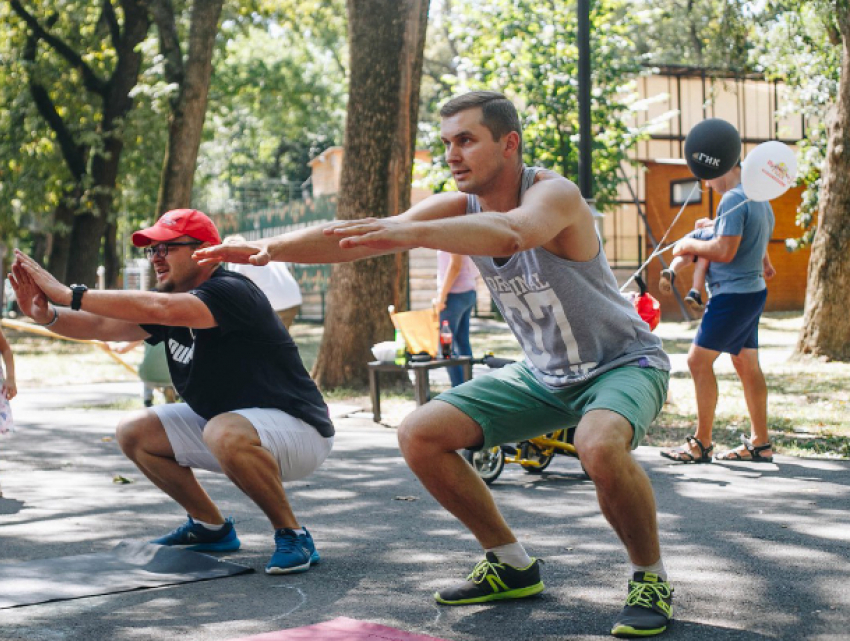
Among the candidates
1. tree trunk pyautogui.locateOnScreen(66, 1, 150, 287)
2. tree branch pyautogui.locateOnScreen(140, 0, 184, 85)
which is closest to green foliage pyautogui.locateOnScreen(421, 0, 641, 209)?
tree trunk pyautogui.locateOnScreen(66, 1, 150, 287)

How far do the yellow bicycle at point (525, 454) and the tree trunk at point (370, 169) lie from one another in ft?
16.5

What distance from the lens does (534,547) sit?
5562 mm

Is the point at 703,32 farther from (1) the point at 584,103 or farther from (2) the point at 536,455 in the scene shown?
(2) the point at 536,455

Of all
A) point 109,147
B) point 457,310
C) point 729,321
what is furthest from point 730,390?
point 109,147

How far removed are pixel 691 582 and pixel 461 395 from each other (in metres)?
1.22

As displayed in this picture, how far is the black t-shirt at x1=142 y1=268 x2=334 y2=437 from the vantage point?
204 inches

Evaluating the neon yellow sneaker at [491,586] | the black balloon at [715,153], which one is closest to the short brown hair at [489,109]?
the neon yellow sneaker at [491,586]

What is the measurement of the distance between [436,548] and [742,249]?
11.3ft

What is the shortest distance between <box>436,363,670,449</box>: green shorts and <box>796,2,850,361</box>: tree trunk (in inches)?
420

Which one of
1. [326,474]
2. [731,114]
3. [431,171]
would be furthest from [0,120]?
[326,474]

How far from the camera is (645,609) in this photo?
402 cm

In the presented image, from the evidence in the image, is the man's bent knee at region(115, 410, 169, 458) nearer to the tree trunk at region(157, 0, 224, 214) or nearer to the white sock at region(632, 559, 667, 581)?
the white sock at region(632, 559, 667, 581)

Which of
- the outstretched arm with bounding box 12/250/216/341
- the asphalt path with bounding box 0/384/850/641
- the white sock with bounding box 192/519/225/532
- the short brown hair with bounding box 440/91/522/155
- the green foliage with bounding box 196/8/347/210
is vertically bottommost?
the asphalt path with bounding box 0/384/850/641

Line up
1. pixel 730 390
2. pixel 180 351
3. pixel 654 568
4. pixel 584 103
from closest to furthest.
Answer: pixel 654 568 < pixel 180 351 < pixel 584 103 < pixel 730 390
